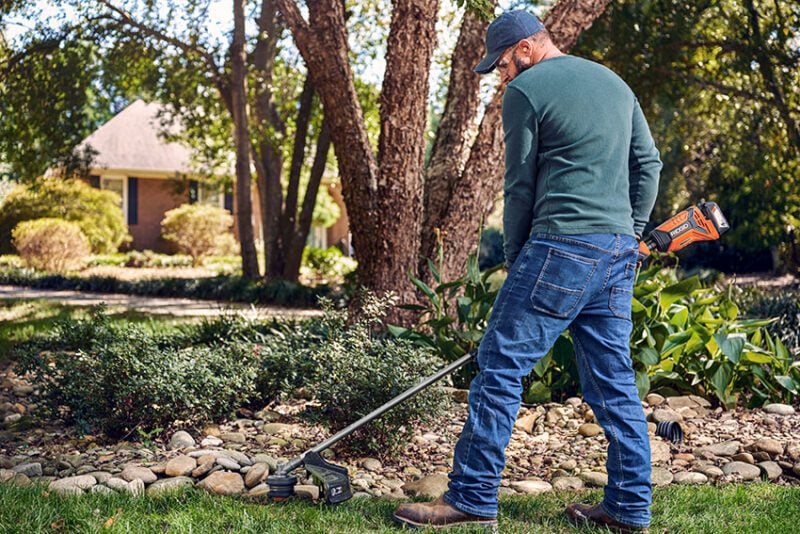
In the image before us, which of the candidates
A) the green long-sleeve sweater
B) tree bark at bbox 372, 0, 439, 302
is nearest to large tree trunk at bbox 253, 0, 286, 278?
tree bark at bbox 372, 0, 439, 302

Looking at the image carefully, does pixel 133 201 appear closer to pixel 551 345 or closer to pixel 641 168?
pixel 641 168

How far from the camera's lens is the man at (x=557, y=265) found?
3143 millimetres

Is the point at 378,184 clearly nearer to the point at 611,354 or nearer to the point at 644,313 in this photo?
the point at 644,313

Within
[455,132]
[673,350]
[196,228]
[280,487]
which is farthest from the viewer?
[196,228]

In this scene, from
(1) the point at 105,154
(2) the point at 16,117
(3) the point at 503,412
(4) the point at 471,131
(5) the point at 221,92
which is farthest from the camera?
(1) the point at 105,154

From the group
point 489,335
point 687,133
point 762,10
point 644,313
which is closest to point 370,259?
point 644,313

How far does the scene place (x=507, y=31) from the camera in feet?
10.7

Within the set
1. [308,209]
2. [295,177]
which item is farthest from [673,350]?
[295,177]

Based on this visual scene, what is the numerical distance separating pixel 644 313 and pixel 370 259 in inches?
83.9

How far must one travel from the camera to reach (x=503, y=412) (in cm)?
319

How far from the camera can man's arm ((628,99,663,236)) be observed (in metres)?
3.39

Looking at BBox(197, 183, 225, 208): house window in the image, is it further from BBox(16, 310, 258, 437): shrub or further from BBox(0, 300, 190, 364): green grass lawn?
BBox(16, 310, 258, 437): shrub

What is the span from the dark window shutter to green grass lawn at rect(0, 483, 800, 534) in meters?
21.3

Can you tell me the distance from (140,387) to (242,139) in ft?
31.7
